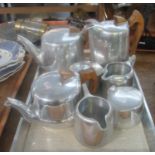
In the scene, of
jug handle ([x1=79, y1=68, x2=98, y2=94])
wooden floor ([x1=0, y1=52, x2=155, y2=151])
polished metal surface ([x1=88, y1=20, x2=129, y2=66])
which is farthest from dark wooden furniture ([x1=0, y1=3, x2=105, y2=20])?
jug handle ([x1=79, y1=68, x2=98, y2=94])

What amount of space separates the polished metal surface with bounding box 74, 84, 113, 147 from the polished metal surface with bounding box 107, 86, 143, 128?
0.03 meters

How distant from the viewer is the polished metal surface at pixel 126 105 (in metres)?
0.45

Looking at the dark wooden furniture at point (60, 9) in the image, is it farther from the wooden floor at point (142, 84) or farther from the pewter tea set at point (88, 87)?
the pewter tea set at point (88, 87)

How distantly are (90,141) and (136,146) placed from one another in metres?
0.08

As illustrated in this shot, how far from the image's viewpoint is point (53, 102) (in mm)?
444

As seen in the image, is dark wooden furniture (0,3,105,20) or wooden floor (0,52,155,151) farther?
dark wooden furniture (0,3,105,20)

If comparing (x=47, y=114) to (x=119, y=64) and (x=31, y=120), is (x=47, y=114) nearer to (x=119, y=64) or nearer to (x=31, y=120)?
(x=31, y=120)

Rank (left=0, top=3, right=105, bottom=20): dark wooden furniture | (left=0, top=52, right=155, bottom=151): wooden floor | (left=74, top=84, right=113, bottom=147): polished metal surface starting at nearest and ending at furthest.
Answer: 1. (left=74, top=84, right=113, bottom=147): polished metal surface
2. (left=0, top=52, right=155, bottom=151): wooden floor
3. (left=0, top=3, right=105, bottom=20): dark wooden furniture

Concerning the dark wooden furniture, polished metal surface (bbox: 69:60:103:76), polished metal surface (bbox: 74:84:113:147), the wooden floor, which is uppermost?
the dark wooden furniture

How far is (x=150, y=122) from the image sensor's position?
1.55ft

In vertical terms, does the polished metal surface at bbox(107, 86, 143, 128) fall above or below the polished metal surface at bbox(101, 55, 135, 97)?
below

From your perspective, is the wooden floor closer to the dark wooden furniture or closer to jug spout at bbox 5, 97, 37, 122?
jug spout at bbox 5, 97, 37, 122

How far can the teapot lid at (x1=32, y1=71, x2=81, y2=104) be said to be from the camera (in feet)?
1.48

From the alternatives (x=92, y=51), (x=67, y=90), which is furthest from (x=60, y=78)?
(x=92, y=51)
